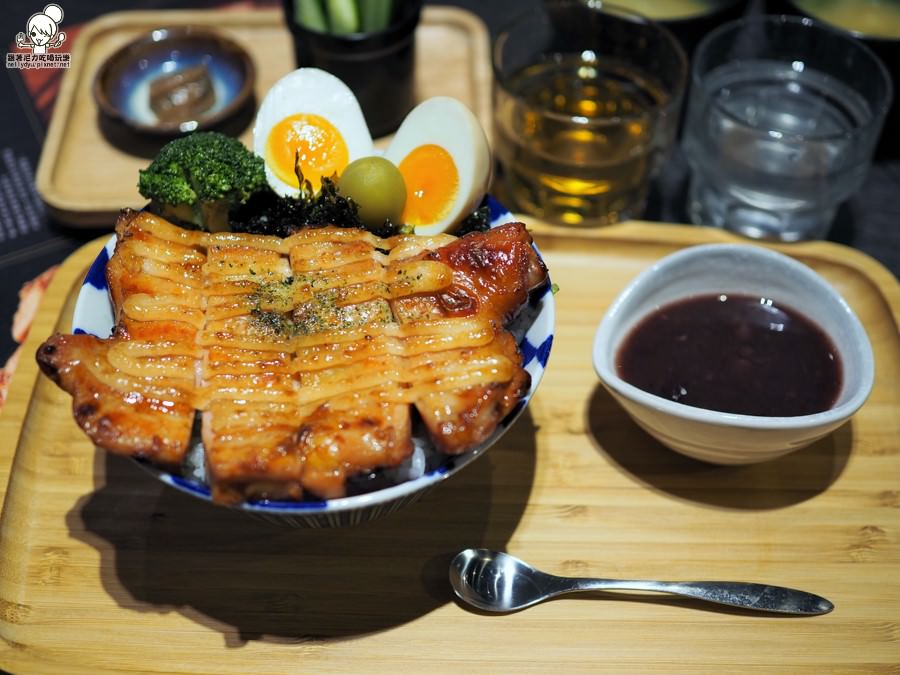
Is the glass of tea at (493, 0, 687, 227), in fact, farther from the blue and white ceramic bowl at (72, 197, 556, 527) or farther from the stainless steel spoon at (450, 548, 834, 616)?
the stainless steel spoon at (450, 548, 834, 616)

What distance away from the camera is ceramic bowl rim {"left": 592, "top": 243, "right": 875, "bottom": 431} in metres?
2.21

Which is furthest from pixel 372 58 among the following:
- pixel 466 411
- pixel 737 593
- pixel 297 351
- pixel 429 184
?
pixel 737 593

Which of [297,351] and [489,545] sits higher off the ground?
[297,351]

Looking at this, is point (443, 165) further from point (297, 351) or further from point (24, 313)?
point (24, 313)

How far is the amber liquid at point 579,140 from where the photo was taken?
319 cm

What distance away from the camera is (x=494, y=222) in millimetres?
2574

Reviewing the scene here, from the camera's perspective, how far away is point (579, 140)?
321 centimetres

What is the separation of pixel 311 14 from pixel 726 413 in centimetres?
241

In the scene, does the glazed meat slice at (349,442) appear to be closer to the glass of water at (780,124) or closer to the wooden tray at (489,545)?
the wooden tray at (489,545)

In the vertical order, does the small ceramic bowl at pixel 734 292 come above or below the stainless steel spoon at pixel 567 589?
above

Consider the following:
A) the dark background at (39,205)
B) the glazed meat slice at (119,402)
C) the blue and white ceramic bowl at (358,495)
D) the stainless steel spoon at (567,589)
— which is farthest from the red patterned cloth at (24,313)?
the stainless steel spoon at (567,589)

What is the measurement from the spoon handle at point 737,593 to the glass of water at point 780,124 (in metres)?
1.50

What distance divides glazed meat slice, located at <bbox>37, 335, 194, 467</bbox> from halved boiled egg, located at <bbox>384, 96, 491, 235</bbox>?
36.7 inches

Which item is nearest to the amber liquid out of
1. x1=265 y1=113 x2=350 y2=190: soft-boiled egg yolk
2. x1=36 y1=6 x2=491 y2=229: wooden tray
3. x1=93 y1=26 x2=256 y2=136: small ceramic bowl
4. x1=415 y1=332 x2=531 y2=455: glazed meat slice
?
x1=36 y1=6 x2=491 y2=229: wooden tray
